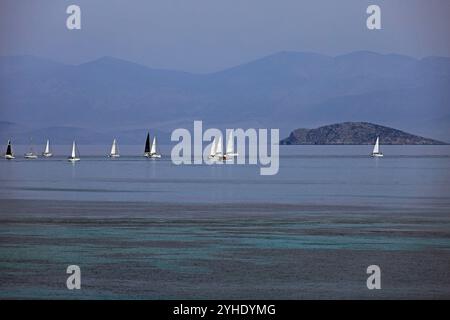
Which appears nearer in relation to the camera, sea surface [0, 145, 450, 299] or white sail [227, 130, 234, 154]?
sea surface [0, 145, 450, 299]

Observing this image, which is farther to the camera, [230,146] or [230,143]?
[230,146]

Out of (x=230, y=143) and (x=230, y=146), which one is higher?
(x=230, y=143)

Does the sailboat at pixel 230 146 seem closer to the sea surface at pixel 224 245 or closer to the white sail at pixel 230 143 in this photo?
the white sail at pixel 230 143

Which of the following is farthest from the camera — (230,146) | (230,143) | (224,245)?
(230,146)

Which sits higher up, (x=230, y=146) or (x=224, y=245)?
(x=230, y=146)

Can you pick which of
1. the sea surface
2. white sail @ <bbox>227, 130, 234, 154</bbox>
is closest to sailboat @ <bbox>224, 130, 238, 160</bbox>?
white sail @ <bbox>227, 130, 234, 154</bbox>

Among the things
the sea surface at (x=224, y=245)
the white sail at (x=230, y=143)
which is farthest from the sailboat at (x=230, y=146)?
the sea surface at (x=224, y=245)

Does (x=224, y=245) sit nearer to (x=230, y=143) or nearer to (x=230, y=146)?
(x=230, y=143)

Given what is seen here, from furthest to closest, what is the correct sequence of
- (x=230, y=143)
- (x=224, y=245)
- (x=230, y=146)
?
(x=230, y=146) → (x=230, y=143) → (x=224, y=245)

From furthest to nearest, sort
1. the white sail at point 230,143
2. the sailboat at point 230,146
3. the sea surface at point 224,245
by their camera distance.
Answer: the sailboat at point 230,146
the white sail at point 230,143
the sea surface at point 224,245

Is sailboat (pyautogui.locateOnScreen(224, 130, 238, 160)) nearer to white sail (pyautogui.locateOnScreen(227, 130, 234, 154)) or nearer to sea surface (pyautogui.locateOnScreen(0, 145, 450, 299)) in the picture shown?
→ white sail (pyautogui.locateOnScreen(227, 130, 234, 154))

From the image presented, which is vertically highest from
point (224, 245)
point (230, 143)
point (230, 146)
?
point (230, 143)

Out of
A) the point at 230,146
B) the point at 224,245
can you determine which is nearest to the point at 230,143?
the point at 230,146

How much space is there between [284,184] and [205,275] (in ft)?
152
